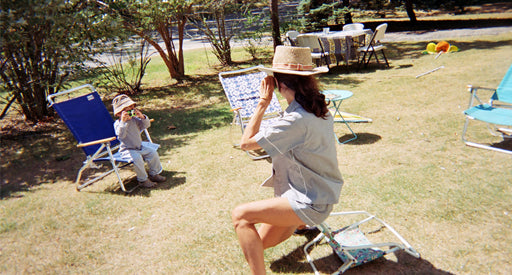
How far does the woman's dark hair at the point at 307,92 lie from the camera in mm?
2193

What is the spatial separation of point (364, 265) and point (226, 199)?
1740 mm

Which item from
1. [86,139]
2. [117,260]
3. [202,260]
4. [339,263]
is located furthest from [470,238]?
[86,139]

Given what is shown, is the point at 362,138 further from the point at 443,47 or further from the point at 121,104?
the point at 443,47

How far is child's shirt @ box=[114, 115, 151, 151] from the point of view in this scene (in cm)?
427

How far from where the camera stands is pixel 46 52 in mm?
6184

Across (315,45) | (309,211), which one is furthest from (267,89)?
(315,45)

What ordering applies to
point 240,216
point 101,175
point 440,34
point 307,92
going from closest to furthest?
point 307,92
point 240,216
point 101,175
point 440,34

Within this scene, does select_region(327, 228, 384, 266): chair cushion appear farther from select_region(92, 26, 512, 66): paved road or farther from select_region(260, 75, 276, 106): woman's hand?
select_region(92, 26, 512, 66): paved road

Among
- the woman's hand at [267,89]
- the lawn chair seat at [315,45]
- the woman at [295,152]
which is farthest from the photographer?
the lawn chair seat at [315,45]

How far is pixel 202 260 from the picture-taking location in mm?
3021

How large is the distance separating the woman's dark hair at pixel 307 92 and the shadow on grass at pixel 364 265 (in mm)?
1360

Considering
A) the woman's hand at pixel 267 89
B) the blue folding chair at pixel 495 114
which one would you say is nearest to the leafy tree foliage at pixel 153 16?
the woman's hand at pixel 267 89

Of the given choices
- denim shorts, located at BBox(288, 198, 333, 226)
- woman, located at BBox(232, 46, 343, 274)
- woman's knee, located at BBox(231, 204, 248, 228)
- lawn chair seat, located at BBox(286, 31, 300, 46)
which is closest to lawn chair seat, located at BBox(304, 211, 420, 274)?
denim shorts, located at BBox(288, 198, 333, 226)

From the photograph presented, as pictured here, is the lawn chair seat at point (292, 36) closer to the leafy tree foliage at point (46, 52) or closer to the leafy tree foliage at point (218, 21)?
the leafy tree foliage at point (218, 21)
